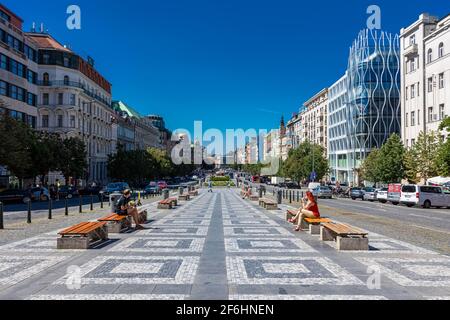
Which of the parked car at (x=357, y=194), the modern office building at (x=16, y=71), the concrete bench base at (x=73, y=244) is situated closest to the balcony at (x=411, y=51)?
the parked car at (x=357, y=194)

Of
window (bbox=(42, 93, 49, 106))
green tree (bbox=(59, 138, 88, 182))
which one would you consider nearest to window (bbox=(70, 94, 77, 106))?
window (bbox=(42, 93, 49, 106))

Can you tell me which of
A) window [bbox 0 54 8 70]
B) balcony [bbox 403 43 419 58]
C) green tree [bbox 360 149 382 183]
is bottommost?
green tree [bbox 360 149 382 183]

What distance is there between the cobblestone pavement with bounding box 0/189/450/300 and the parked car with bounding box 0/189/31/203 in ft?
87.1

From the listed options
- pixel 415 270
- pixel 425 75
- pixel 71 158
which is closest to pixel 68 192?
pixel 71 158

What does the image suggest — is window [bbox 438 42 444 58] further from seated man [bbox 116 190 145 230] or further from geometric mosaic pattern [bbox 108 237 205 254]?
geometric mosaic pattern [bbox 108 237 205 254]

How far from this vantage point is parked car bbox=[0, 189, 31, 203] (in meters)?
38.7

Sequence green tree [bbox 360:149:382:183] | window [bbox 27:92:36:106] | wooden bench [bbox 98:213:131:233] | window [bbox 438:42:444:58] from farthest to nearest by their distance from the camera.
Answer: window [bbox 27:92:36:106], green tree [bbox 360:149:382:183], window [bbox 438:42:444:58], wooden bench [bbox 98:213:131:233]

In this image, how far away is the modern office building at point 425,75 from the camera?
52031 millimetres

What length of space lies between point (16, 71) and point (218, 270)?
52.7 metres

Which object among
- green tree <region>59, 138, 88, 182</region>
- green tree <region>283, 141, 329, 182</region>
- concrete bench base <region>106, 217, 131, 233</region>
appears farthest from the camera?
green tree <region>283, 141, 329, 182</region>

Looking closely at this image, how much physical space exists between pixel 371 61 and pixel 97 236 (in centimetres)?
8205

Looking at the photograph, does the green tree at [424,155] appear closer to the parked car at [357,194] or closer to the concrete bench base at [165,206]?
the parked car at [357,194]

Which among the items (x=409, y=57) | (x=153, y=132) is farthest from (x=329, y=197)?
(x=153, y=132)

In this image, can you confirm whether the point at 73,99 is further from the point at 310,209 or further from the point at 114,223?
the point at 310,209
